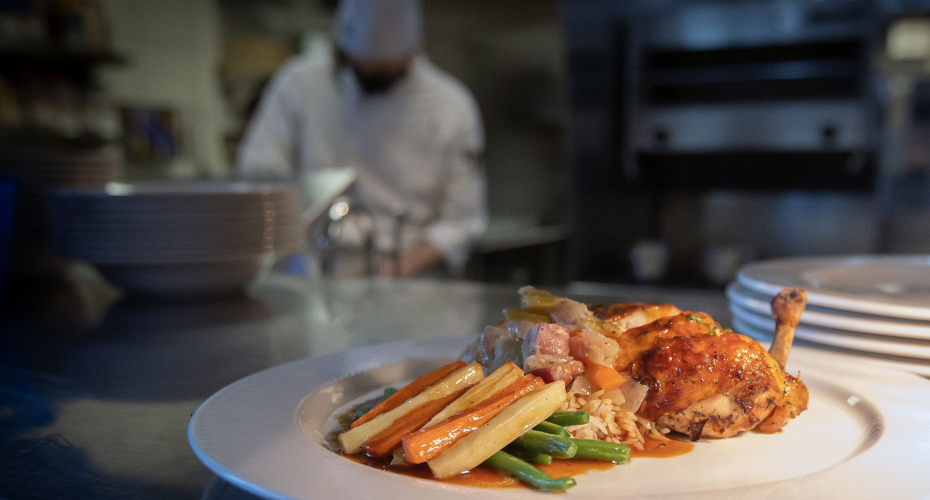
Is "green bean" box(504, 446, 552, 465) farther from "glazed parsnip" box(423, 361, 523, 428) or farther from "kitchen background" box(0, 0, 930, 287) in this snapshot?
"kitchen background" box(0, 0, 930, 287)

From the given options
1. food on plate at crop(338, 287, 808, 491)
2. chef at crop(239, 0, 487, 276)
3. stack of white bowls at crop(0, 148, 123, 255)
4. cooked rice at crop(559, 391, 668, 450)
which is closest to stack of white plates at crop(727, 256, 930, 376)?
food on plate at crop(338, 287, 808, 491)

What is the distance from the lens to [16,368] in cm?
110

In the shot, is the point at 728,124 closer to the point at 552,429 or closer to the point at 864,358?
the point at 864,358

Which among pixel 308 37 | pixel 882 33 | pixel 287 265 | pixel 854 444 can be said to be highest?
pixel 308 37

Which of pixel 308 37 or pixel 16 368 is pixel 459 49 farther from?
pixel 16 368

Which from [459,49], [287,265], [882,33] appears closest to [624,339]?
[287,265]

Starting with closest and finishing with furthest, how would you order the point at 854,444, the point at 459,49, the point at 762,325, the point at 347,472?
the point at 347,472
the point at 854,444
the point at 762,325
the point at 459,49

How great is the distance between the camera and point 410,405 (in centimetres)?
76

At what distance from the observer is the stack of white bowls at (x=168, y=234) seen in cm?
143

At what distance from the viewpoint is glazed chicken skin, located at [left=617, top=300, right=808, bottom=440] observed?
772 millimetres

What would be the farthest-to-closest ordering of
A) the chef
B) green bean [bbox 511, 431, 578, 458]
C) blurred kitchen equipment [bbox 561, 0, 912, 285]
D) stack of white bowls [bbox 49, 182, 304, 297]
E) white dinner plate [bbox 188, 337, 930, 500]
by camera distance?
the chef, blurred kitchen equipment [bbox 561, 0, 912, 285], stack of white bowls [bbox 49, 182, 304, 297], green bean [bbox 511, 431, 578, 458], white dinner plate [bbox 188, 337, 930, 500]

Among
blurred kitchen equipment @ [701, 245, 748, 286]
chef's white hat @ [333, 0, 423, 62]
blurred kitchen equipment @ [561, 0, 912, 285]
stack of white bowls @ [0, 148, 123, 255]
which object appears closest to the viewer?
stack of white bowls @ [0, 148, 123, 255]

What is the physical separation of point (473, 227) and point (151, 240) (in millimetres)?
3017

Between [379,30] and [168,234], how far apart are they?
8.18 feet
